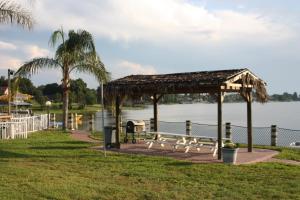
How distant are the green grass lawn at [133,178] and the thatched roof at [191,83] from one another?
2715mm

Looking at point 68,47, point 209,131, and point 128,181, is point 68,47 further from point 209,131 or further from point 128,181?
point 128,181

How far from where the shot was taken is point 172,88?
15.1 metres

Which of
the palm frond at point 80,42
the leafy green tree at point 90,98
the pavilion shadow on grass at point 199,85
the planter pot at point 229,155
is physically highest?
the palm frond at point 80,42

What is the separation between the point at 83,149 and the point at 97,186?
270 inches

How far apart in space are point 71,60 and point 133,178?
1537 cm

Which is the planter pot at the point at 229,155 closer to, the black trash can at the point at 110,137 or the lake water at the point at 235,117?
the black trash can at the point at 110,137

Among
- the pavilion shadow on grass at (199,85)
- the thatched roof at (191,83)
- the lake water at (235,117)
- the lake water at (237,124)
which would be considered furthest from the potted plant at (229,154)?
the lake water at (235,117)

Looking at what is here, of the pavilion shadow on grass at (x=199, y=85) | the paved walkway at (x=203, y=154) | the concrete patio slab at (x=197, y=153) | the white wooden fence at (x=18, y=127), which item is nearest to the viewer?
the paved walkway at (x=203, y=154)

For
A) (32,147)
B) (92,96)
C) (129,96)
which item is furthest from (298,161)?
(92,96)

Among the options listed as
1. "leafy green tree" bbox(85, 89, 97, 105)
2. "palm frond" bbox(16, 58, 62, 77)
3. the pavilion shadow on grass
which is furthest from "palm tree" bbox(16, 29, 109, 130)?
"leafy green tree" bbox(85, 89, 97, 105)

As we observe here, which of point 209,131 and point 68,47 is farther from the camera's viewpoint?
point 209,131

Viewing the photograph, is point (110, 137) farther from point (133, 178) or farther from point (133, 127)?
point (133, 178)

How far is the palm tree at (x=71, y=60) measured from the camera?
935 inches

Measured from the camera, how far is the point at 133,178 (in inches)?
407
